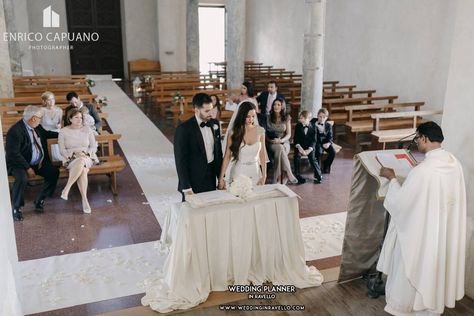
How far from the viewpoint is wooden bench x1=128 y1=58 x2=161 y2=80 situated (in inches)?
839

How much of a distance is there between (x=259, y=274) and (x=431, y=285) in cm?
143

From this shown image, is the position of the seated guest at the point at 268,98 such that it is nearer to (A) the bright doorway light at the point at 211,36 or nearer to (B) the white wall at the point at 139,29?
(B) the white wall at the point at 139,29

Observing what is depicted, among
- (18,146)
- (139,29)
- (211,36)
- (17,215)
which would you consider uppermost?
(139,29)

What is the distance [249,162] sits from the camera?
4965mm

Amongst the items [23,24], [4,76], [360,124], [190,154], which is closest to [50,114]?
[190,154]

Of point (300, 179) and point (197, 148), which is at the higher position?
point (197, 148)

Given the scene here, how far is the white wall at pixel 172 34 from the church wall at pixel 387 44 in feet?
17.4

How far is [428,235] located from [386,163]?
65 centimetres

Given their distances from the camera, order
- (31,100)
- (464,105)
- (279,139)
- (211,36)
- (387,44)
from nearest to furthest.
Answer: (464,105), (279,139), (31,100), (387,44), (211,36)

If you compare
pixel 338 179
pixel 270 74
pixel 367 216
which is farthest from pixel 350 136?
pixel 270 74

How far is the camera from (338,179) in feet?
24.4

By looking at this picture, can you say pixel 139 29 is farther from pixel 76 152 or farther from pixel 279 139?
pixel 76 152

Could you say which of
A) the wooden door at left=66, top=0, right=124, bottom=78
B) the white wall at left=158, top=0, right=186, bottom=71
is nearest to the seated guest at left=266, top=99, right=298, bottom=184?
the white wall at left=158, top=0, right=186, bottom=71

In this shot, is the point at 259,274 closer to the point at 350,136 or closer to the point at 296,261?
the point at 296,261
